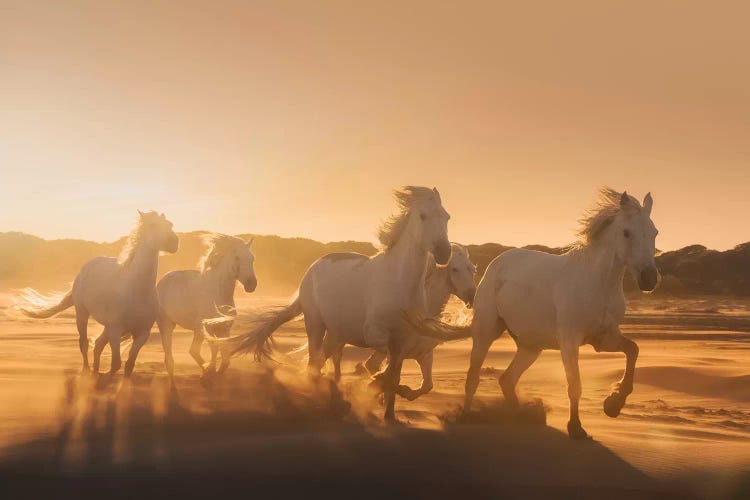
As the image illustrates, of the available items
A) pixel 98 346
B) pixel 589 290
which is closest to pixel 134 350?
pixel 98 346

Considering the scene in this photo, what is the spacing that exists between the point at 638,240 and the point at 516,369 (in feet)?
7.90

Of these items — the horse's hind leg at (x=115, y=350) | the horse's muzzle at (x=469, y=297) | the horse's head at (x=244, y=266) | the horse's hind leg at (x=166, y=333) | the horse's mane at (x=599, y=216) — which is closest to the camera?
the horse's mane at (x=599, y=216)

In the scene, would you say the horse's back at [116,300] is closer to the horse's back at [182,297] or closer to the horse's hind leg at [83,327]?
the horse's hind leg at [83,327]

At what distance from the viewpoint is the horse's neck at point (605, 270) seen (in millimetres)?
7691

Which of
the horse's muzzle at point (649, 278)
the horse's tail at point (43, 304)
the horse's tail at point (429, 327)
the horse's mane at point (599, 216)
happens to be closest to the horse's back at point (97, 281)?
the horse's tail at point (43, 304)

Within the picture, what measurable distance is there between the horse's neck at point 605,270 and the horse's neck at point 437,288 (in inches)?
126

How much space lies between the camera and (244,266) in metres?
13.1

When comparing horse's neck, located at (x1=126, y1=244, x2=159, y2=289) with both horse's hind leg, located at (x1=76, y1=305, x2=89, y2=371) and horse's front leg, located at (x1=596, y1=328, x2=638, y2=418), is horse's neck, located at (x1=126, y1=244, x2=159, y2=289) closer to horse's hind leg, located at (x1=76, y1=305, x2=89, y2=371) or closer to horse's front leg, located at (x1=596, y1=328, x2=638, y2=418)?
horse's hind leg, located at (x1=76, y1=305, x2=89, y2=371)

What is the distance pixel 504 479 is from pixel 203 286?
8.23 m

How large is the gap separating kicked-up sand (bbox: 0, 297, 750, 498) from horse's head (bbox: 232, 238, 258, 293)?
838 millimetres

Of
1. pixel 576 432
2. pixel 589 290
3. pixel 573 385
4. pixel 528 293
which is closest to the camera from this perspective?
pixel 576 432

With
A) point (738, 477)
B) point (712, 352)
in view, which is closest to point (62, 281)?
point (712, 352)

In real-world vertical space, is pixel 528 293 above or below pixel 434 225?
below

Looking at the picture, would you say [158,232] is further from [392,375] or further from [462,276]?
[392,375]
